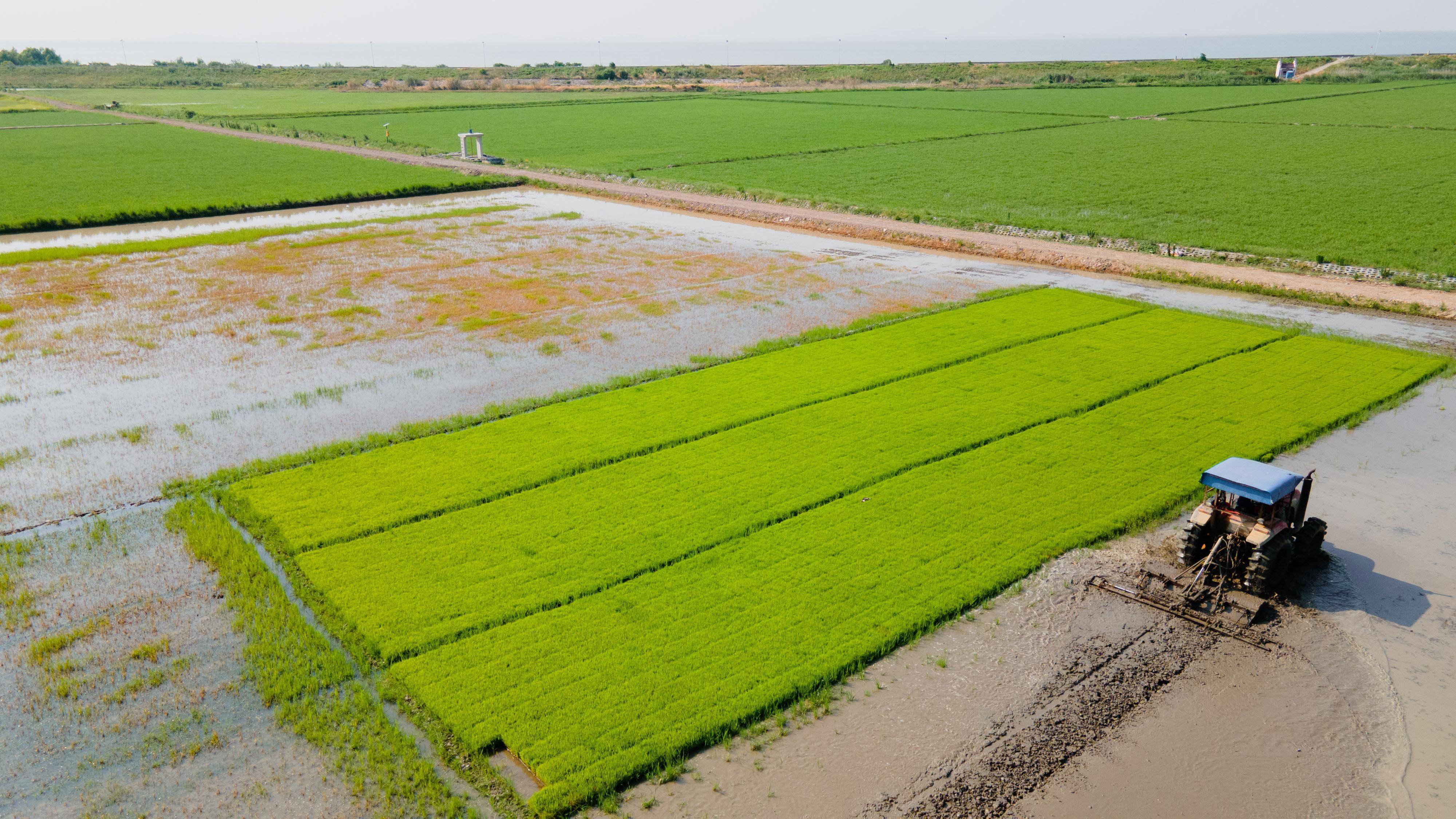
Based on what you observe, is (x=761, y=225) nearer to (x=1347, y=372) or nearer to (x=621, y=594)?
(x=1347, y=372)

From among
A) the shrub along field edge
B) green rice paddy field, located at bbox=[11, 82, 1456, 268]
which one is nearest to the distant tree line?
green rice paddy field, located at bbox=[11, 82, 1456, 268]

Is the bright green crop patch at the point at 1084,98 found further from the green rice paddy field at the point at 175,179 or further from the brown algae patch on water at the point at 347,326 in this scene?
the brown algae patch on water at the point at 347,326

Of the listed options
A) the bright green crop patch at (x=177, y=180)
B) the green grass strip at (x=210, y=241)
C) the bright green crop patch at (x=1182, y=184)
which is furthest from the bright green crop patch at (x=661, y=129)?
the green grass strip at (x=210, y=241)

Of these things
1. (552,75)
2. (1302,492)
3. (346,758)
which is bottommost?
(346,758)

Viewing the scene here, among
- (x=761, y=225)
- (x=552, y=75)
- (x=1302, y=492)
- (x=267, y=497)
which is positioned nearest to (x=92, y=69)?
(x=552, y=75)

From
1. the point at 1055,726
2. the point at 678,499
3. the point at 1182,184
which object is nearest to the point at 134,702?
the point at 678,499

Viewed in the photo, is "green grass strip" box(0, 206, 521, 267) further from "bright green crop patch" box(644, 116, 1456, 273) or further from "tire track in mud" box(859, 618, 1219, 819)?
"tire track in mud" box(859, 618, 1219, 819)

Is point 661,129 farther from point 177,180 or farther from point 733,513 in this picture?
point 733,513
